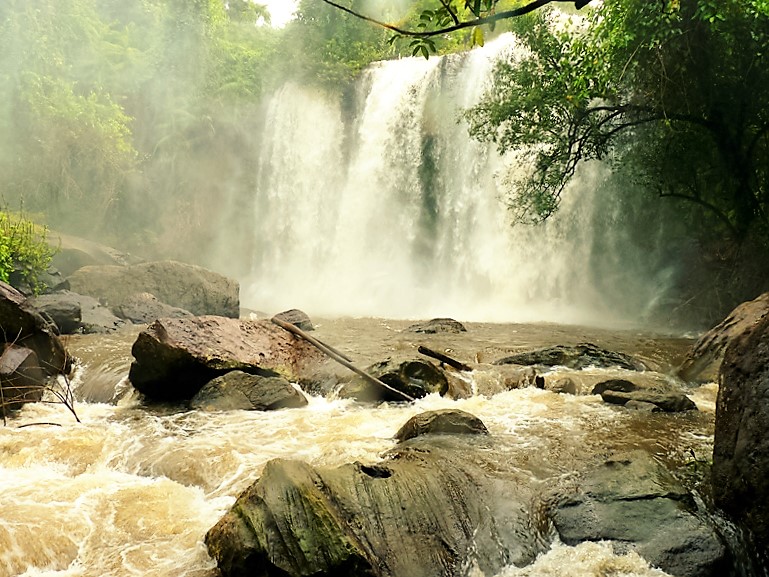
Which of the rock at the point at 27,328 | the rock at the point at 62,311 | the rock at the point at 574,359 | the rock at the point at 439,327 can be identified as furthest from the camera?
the rock at the point at 439,327

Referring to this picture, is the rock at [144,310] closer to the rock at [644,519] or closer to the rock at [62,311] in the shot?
the rock at [62,311]

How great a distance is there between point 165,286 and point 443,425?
1277 cm

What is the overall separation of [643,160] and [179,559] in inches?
543

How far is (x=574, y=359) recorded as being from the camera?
398 inches

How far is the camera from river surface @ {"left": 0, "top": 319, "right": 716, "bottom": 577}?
4141 mm

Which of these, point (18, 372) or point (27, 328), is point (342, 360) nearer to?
point (18, 372)

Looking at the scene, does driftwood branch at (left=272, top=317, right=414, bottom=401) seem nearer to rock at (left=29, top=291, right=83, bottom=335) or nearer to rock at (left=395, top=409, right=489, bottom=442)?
rock at (left=395, top=409, right=489, bottom=442)

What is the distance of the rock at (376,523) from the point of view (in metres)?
3.71

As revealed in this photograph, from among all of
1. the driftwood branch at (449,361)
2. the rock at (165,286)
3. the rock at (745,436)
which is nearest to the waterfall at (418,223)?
the rock at (165,286)

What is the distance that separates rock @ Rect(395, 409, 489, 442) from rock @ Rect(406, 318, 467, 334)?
24.9 feet

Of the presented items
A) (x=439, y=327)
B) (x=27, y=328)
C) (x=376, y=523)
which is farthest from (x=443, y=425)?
(x=439, y=327)

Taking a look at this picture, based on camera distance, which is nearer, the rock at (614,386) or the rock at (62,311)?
the rock at (614,386)

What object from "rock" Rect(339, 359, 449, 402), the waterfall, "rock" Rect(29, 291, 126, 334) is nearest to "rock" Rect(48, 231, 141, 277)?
"rock" Rect(29, 291, 126, 334)

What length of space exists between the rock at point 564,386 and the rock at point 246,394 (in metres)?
Answer: 3.67
